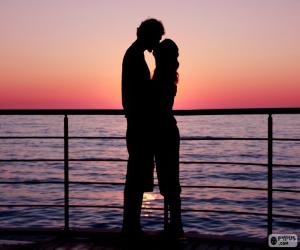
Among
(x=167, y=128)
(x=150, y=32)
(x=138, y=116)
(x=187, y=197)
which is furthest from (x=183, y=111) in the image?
(x=187, y=197)

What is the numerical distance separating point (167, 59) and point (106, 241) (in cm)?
155

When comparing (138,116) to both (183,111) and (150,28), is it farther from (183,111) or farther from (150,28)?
(150,28)

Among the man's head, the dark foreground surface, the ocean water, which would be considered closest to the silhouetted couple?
the man's head

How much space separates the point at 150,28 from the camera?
3.47 metres

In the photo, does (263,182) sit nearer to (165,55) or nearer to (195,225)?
(195,225)

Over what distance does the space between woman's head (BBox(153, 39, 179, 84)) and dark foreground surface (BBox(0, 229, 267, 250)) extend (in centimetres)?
129

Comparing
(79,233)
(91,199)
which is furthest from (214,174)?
(79,233)

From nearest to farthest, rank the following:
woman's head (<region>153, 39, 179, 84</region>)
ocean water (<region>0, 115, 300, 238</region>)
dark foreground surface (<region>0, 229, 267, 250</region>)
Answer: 1. woman's head (<region>153, 39, 179, 84</region>)
2. dark foreground surface (<region>0, 229, 267, 250</region>)
3. ocean water (<region>0, 115, 300, 238</region>)

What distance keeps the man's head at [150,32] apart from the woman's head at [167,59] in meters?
0.06

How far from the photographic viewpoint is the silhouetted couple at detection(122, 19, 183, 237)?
351 centimetres

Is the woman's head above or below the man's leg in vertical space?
above

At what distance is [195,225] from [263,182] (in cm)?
791

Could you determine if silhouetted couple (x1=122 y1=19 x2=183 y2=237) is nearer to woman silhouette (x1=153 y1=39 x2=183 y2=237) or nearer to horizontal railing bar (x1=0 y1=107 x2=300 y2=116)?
woman silhouette (x1=153 y1=39 x2=183 y2=237)

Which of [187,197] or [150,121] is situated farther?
[187,197]
